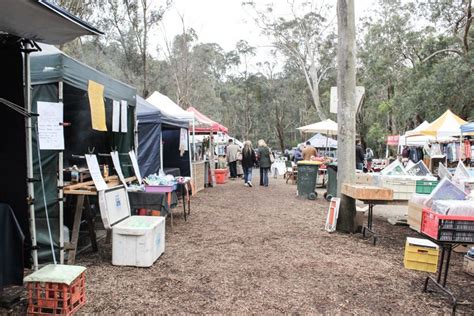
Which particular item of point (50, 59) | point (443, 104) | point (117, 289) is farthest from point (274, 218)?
point (443, 104)

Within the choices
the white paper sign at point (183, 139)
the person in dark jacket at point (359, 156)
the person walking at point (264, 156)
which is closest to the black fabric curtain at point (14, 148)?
the white paper sign at point (183, 139)

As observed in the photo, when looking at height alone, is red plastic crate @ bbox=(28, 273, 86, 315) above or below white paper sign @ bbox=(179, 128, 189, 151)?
below

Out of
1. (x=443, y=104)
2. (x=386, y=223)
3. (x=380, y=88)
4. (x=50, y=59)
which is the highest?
(x=380, y=88)

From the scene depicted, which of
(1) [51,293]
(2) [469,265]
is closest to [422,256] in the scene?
(2) [469,265]

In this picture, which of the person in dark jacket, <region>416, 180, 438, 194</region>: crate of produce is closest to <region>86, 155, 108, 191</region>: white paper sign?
<region>416, 180, 438, 194</region>: crate of produce

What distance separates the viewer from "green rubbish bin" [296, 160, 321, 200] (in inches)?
420

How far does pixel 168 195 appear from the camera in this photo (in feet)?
21.5

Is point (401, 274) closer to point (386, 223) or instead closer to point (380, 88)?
point (386, 223)

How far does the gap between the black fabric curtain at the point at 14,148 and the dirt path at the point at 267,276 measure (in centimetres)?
110

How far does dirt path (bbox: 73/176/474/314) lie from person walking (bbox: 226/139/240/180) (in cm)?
953

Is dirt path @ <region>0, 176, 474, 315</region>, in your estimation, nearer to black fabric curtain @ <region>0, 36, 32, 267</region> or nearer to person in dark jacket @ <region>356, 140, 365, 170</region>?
black fabric curtain @ <region>0, 36, 32, 267</region>

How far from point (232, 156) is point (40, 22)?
1391 centimetres

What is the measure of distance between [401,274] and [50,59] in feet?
15.7

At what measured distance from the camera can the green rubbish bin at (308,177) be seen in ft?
35.0
